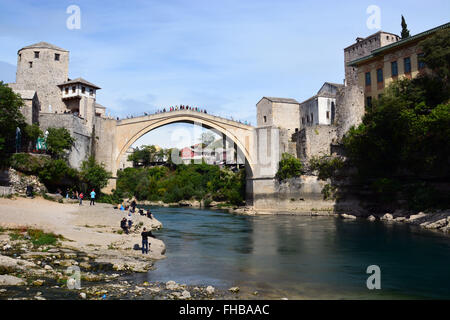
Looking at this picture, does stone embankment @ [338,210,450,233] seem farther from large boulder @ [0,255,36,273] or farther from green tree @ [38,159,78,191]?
green tree @ [38,159,78,191]

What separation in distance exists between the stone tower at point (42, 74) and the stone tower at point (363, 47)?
2929 cm

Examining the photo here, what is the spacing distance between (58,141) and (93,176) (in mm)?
3603

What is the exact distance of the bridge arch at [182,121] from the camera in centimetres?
3400

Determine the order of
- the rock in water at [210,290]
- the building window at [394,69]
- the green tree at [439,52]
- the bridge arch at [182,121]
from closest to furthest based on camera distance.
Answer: the rock in water at [210,290], the green tree at [439,52], the building window at [394,69], the bridge arch at [182,121]

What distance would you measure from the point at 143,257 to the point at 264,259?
429 centimetres

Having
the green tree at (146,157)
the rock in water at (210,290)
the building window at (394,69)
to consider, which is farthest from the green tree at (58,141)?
the green tree at (146,157)

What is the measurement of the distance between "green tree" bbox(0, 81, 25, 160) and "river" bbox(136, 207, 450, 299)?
35.4ft

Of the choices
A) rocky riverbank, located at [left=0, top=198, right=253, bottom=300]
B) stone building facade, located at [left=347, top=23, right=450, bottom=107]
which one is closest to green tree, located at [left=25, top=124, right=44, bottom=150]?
rocky riverbank, located at [left=0, top=198, right=253, bottom=300]

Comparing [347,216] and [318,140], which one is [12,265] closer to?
[347,216]

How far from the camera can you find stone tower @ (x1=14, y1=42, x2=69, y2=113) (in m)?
31.5

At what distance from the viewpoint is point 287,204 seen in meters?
34.9

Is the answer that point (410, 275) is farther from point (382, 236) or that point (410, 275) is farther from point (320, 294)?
point (382, 236)

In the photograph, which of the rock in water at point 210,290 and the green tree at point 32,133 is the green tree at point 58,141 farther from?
the rock in water at point 210,290

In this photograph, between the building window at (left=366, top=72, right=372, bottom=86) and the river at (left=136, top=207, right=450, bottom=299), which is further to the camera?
the building window at (left=366, top=72, right=372, bottom=86)
